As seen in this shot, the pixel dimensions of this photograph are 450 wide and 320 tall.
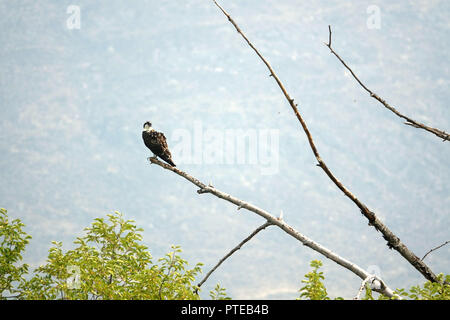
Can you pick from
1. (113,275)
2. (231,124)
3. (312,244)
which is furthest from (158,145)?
(231,124)

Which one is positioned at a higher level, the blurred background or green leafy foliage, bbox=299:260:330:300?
the blurred background

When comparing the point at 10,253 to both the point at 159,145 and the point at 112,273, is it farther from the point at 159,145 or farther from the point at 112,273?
the point at 159,145

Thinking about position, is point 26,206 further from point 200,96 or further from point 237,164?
point 200,96

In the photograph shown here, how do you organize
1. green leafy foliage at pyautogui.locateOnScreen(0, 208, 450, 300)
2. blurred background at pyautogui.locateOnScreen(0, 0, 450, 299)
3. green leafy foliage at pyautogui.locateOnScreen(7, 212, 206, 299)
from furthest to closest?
blurred background at pyautogui.locateOnScreen(0, 0, 450, 299) < green leafy foliage at pyautogui.locateOnScreen(7, 212, 206, 299) < green leafy foliage at pyautogui.locateOnScreen(0, 208, 450, 300)

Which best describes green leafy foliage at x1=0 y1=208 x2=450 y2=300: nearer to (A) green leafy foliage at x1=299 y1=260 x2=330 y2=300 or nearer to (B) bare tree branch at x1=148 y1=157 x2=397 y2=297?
(A) green leafy foliage at x1=299 y1=260 x2=330 y2=300

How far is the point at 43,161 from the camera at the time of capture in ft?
461

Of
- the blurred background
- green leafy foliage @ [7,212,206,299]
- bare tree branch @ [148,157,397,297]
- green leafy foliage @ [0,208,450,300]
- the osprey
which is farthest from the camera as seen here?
the blurred background

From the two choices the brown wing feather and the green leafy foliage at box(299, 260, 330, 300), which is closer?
the green leafy foliage at box(299, 260, 330, 300)

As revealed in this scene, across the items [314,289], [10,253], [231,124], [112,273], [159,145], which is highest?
[231,124]

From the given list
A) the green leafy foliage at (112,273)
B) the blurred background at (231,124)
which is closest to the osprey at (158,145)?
the green leafy foliage at (112,273)

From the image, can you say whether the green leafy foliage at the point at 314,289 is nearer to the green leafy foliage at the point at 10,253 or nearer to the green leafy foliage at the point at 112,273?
the green leafy foliage at the point at 112,273

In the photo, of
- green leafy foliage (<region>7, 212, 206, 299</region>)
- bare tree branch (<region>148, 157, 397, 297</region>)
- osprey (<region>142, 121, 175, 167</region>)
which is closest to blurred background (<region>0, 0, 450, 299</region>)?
osprey (<region>142, 121, 175, 167</region>)

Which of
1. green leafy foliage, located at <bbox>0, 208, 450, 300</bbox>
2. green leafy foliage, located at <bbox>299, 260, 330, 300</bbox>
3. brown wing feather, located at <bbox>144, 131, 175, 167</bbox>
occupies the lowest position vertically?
green leafy foliage, located at <bbox>299, 260, 330, 300</bbox>

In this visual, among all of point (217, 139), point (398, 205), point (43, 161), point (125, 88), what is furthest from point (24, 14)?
point (398, 205)
